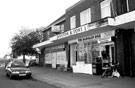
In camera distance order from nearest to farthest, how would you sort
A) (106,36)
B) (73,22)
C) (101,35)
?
(106,36) → (101,35) → (73,22)

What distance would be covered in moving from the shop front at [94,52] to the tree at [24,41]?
13620mm

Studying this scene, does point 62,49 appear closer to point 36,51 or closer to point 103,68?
point 103,68

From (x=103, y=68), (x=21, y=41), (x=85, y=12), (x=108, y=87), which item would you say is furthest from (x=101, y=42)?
(x=21, y=41)

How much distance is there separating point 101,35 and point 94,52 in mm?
2048

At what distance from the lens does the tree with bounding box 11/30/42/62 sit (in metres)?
29.3

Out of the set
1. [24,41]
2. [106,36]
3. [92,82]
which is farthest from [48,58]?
[92,82]

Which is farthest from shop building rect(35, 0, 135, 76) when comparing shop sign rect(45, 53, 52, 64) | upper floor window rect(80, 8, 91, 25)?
shop sign rect(45, 53, 52, 64)

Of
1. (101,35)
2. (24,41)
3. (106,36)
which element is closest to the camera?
(106,36)

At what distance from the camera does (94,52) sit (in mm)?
14930

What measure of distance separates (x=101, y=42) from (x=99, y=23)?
7.69 ft

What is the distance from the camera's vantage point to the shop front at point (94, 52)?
13.0 metres

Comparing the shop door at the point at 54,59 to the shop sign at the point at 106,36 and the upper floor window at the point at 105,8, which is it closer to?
the shop sign at the point at 106,36

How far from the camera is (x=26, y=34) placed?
3017cm

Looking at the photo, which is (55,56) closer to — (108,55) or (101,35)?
(101,35)
